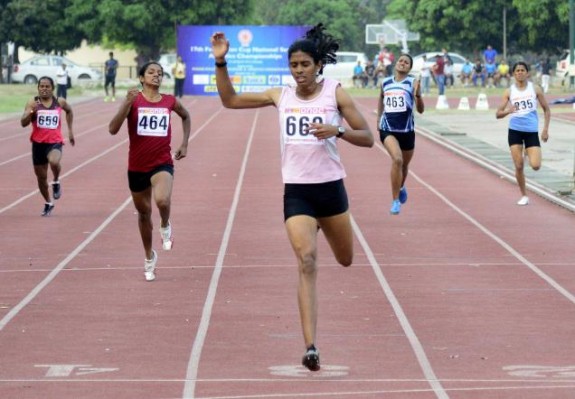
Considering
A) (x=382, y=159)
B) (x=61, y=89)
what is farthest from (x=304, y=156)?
(x=61, y=89)

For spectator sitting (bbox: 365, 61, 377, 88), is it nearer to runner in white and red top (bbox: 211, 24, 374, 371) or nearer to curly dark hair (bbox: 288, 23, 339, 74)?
curly dark hair (bbox: 288, 23, 339, 74)

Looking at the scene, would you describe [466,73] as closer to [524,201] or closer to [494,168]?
[494,168]

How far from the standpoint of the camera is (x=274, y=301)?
37.3 ft

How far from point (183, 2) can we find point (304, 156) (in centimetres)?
6756

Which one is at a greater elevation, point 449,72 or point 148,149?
point 148,149

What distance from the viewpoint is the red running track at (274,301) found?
27.4ft

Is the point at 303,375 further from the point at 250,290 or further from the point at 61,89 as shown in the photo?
the point at 61,89

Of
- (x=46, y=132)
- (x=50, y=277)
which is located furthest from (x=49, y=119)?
(x=50, y=277)

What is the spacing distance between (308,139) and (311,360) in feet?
4.20

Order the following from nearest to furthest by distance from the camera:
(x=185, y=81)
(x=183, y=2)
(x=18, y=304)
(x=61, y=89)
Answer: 1. (x=18, y=304)
2. (x=61, y=89)
3. (x=185, y=81)
4. (x=183, y=2)

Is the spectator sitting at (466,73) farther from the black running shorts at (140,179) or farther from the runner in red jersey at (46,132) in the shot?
the black running shorts at (140,179)

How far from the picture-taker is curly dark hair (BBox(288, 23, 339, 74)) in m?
8.55

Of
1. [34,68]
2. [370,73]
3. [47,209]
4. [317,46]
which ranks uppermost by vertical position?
[317,46]

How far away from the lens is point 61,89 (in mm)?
52844
